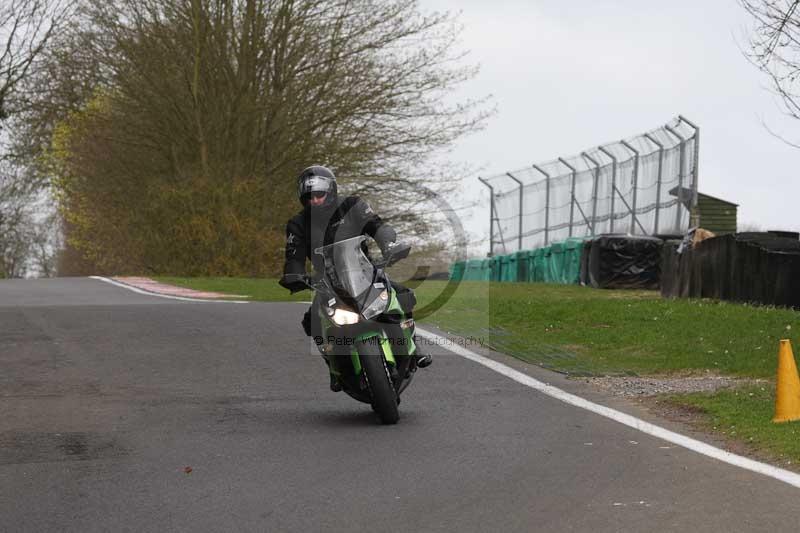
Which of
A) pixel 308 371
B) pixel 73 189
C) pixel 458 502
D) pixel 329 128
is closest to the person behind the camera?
pixel 458 502

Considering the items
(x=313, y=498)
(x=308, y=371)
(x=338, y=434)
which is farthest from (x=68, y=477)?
(x=308, y=371)

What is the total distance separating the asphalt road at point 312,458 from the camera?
6.06 metres

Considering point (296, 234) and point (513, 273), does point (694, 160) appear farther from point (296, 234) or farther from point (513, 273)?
point (296, 234)

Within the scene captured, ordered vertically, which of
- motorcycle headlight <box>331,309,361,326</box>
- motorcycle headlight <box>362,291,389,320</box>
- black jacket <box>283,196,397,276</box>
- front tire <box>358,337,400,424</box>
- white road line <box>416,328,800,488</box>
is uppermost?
black jacket <box>283,196,397,276</box>

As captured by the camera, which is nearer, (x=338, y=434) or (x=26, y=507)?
(x=26, y=507)

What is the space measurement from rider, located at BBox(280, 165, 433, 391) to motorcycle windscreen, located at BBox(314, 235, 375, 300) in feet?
0.19

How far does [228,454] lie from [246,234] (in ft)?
85.7

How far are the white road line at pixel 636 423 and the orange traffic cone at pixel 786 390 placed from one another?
850 millimetres

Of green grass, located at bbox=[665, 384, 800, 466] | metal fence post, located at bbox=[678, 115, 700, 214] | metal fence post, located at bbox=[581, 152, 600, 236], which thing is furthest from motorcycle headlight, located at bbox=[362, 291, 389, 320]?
metal fence post, located at bbox=[581, 152, 600, 236]

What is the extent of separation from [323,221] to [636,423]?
8.24 ft

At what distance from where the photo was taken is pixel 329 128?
36.9m

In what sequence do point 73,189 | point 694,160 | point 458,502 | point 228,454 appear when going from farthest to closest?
point 73,189, point 694,160, point 228,454, point 458,502

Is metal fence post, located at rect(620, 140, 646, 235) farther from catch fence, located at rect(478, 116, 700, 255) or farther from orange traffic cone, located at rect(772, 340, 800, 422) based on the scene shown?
orange traffic cone, located at rect(772, 340, 800, 422)

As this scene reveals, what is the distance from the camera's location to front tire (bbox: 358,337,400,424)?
340 inches
